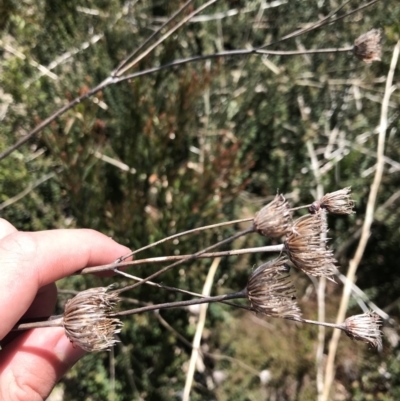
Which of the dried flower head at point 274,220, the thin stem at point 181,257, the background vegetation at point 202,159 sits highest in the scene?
the thin stem at point 181,257

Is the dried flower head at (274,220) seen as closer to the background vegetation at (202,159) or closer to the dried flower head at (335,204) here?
the dried flower head at (335,204)

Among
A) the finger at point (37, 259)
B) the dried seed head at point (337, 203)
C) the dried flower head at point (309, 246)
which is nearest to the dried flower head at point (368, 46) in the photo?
the dried seed head at point (337, 203)

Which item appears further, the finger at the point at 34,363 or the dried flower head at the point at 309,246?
the finger at the point at 34,363

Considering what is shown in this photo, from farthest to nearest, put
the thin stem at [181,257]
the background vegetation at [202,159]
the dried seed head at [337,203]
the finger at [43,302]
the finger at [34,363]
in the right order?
1. the background vegetation at [202,159]
2. the finger at [43,302]
3. the finger at [34,363]
4. the dried seed head at [337,203]
5. the thin stem at [181,257]

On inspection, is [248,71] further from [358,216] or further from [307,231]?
[307,231]

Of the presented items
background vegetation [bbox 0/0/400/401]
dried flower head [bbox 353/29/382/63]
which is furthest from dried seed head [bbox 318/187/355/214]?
background vegetation [bbox 0/0/400/401]

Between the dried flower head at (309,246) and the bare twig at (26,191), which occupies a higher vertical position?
the dried flower head at (309,246)

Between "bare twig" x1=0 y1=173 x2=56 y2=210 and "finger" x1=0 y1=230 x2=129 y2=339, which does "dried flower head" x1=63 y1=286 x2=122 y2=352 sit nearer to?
"finger" x1=0 y1=230 x2=129 y2=339
